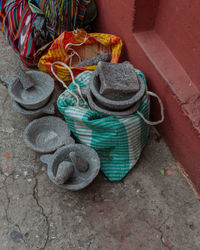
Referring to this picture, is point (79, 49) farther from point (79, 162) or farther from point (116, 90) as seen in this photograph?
point (79, 162)

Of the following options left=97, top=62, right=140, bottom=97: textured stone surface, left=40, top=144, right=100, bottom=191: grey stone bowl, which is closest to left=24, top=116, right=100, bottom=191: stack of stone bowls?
left=40, top=144, right=100, bottom=191: grey stone bowl

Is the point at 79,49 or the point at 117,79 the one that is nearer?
the point at 117,79

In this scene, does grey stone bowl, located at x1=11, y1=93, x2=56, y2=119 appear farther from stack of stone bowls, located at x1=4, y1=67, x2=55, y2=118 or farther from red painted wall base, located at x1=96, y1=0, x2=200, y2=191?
red painted wall base, located at x1=96, y1=0, x2=200, y2=191

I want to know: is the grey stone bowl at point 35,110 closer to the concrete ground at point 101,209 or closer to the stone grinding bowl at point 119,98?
the concrete ground at point 101,209

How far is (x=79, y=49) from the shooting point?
270 centimetres

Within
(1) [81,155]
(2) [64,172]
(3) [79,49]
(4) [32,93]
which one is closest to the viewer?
(2) [64,172]

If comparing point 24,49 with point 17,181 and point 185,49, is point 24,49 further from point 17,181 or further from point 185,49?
point 185,49

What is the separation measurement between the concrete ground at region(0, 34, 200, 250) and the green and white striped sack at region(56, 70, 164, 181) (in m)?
0.13

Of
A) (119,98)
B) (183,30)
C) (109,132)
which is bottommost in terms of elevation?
(109,132)

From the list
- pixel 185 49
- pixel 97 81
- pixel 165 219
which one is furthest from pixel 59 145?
pixel 185 49

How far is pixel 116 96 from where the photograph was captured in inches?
72.4

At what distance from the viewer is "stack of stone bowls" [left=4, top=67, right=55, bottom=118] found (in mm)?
2227

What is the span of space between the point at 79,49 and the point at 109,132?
1277 millimetres

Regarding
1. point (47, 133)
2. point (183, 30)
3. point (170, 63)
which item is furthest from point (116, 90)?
point (47, 133)
